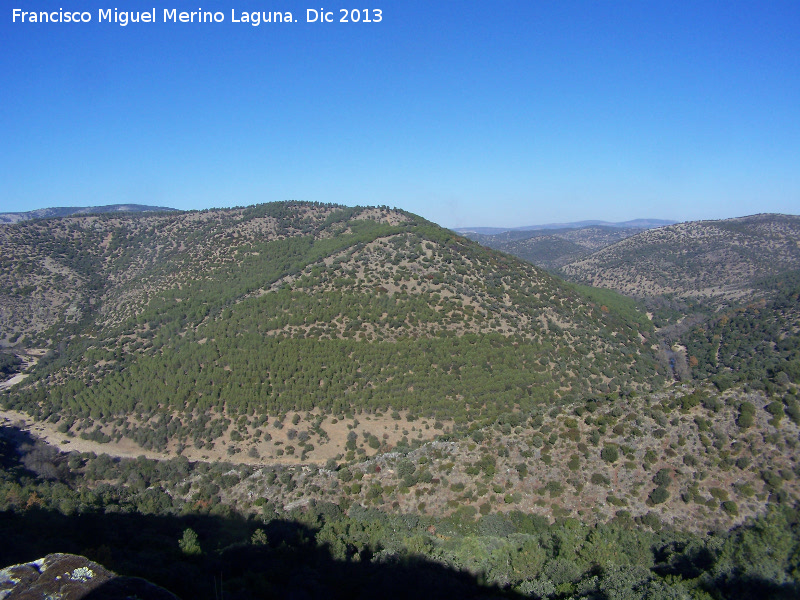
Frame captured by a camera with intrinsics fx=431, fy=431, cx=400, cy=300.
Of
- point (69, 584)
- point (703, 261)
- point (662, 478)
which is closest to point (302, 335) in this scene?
point (662, 478)

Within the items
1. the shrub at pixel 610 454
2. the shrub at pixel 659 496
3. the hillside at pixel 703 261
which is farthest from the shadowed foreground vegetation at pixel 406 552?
the hillside at pixel 703 261

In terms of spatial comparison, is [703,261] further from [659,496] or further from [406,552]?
[406,552]

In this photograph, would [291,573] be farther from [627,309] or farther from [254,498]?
[627,309]

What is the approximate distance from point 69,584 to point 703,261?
122 meters

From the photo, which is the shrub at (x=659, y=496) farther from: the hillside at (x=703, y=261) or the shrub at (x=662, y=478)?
the hillside at (x=703, y=261)

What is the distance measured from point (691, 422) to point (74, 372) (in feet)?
177

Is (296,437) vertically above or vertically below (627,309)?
below

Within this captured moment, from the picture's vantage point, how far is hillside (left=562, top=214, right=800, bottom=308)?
293 ft

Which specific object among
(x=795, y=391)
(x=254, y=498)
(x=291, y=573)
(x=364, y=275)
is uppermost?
(x=364, y=275)

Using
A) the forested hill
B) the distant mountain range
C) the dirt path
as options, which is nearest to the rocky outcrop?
the forested hill

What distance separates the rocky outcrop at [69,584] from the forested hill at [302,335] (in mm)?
26064

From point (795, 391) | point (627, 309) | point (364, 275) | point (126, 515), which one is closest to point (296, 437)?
point (126, 515)

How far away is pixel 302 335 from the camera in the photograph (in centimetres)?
4334

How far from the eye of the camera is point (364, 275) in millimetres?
53031
